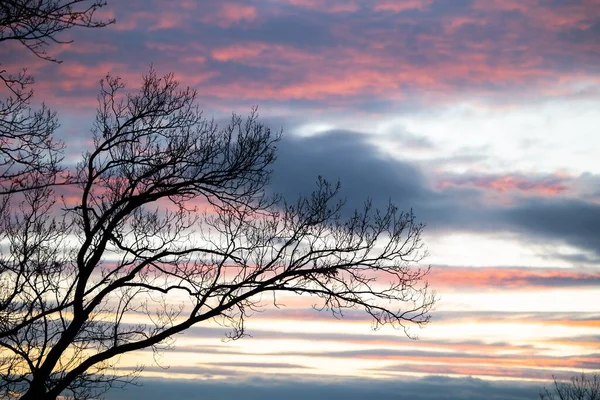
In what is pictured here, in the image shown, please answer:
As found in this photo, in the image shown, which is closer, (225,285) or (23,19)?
(23,19)

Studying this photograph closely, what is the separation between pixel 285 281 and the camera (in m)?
16.3

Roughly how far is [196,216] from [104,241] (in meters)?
2.06

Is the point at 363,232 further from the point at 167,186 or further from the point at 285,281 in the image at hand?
the point at 167,186

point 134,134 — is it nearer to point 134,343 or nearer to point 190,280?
point 190,280

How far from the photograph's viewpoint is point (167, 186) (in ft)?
53.5

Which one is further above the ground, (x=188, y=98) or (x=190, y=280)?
(x=188, y=98)

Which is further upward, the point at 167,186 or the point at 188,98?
the point at 188,98

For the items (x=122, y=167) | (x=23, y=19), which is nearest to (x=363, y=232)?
(x=122, y=167)

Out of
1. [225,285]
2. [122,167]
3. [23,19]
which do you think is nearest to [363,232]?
[225,285]

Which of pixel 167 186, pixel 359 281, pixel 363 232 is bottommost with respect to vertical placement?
pixel 359 281

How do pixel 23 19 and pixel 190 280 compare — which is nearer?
pixel 23 19

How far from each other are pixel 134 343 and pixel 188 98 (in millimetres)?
Answer: 5348

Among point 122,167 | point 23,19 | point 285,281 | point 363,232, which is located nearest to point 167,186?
point 122,167

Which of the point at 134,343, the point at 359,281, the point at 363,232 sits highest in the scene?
the point at 363,232
